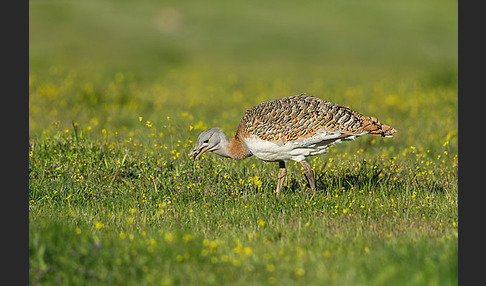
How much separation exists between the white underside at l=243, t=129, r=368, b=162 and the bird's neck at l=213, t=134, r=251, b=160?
22 cm

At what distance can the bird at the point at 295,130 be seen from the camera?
772cm

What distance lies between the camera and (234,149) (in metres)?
8.30

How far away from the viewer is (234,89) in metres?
19.7

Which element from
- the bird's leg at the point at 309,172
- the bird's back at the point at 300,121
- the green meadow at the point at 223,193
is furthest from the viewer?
the bird's leg at the point at 309,172

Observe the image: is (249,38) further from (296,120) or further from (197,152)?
(296,120)

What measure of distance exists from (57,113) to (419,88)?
1169 centimetres

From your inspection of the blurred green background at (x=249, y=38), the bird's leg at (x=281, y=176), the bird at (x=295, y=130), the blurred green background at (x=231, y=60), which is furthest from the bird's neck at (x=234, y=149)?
the blurred green background at (x=249, y=38)

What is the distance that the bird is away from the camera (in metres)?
7.72

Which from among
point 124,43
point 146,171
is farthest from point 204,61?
point 146,171

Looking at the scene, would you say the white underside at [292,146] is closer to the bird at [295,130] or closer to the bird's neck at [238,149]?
the bird at [295,130]

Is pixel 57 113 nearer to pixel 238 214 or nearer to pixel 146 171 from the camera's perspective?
pixel 146 171

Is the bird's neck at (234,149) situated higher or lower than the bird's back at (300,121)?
lower

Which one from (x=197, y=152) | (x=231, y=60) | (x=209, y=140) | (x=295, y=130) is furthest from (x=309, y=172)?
(x=231, y=60)

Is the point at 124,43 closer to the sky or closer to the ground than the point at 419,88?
closer to the sky
